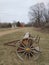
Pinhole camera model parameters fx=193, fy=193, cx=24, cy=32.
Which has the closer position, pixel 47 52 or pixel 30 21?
pixel 47 52

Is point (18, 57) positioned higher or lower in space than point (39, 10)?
lower

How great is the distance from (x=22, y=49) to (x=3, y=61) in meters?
1.65

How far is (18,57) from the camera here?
13539mm

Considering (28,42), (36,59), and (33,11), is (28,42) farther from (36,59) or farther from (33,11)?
(33,11)

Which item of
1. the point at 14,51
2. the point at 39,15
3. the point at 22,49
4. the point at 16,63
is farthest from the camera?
the point at 39,15

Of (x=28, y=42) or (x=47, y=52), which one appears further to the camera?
(x=47, y=52)

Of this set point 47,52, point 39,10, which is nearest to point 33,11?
point 39,10

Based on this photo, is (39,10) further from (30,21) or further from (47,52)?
(47,52)

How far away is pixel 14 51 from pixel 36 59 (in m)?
2.14

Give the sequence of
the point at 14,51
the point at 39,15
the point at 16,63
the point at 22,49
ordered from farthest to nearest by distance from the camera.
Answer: the point at 39,15, the point at 14,51, the point at 22,49, the point at 16,63

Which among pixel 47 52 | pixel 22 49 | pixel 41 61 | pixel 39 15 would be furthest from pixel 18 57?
pixel 39 15

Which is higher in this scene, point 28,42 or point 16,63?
point 28,42

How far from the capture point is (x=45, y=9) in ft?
235

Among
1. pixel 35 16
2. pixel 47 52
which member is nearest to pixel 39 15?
pixel 35 16
